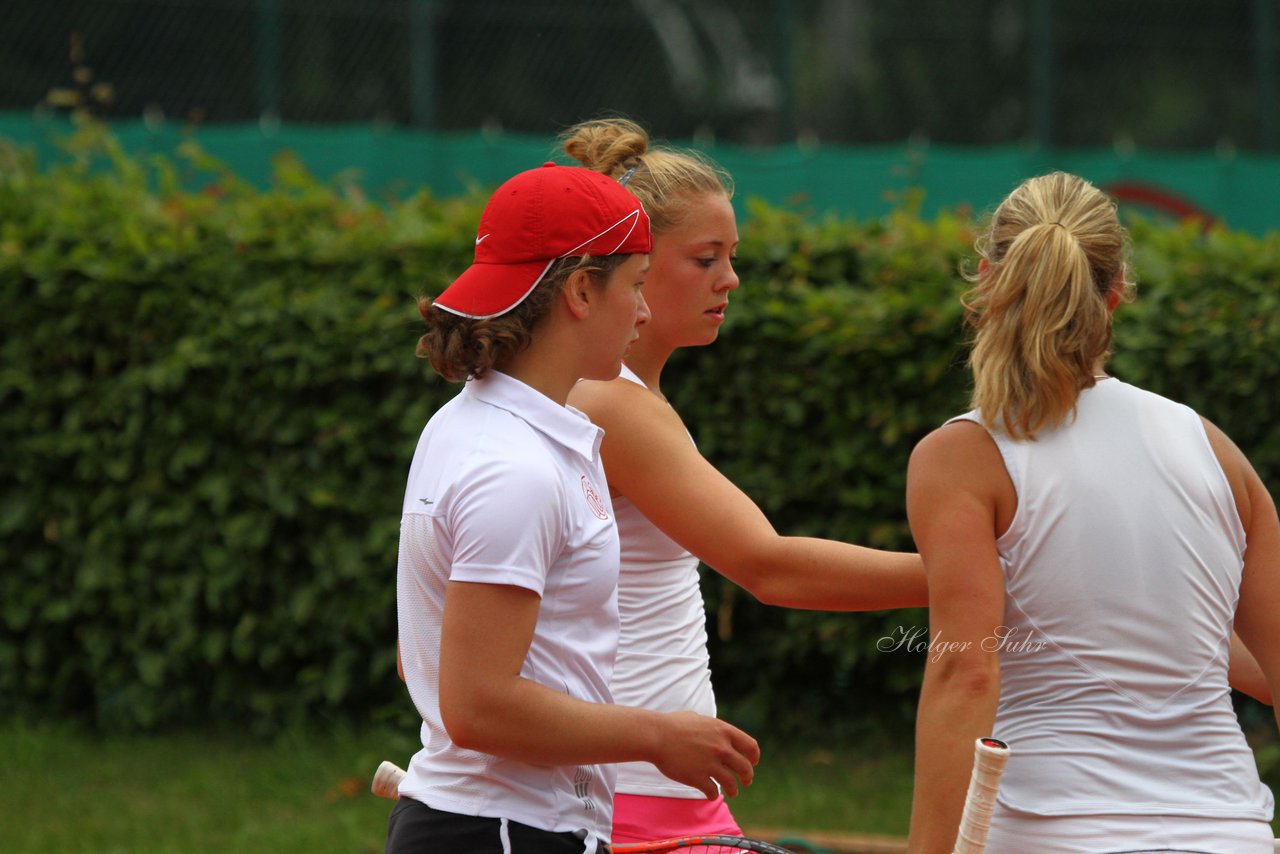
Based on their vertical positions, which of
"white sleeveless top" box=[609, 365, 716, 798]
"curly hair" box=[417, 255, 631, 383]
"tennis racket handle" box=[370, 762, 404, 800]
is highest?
"curly hair" box=[417, 255, 631, 383]

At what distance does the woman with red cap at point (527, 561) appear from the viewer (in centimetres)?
189

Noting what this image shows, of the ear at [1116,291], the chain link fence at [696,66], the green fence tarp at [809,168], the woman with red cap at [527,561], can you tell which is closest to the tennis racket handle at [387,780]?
the woman with red cap at [527,561]

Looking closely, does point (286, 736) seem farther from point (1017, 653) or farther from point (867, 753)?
point (1017, 653)

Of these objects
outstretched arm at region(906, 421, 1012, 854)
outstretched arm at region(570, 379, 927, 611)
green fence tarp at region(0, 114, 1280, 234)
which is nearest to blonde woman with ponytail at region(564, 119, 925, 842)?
outstretched arm at region(570, 379, 927, 611)

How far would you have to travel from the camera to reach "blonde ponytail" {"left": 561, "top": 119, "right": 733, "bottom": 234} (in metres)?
2.68

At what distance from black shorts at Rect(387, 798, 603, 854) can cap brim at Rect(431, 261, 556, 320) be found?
26.3 inches

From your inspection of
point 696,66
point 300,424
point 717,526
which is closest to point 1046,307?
point 717,526

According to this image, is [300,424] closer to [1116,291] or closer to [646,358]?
[646,358]

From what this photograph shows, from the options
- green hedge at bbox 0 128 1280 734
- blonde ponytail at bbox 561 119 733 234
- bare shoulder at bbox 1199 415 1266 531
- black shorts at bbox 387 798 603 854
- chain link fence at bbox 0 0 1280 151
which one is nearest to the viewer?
black shorts at bbox 387 798 603 854

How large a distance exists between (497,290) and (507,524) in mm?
358

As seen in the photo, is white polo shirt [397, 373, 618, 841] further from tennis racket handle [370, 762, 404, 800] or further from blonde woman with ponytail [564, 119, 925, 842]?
blonde woman with ponytail [564, 119, 925, 842]

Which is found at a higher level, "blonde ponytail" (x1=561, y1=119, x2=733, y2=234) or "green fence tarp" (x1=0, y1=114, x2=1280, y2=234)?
"green fence tarp" (x1=0, y1=114, x2=1280, y2=234)

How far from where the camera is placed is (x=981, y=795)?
1.93m

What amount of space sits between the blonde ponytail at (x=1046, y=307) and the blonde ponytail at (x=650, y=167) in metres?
0.60
